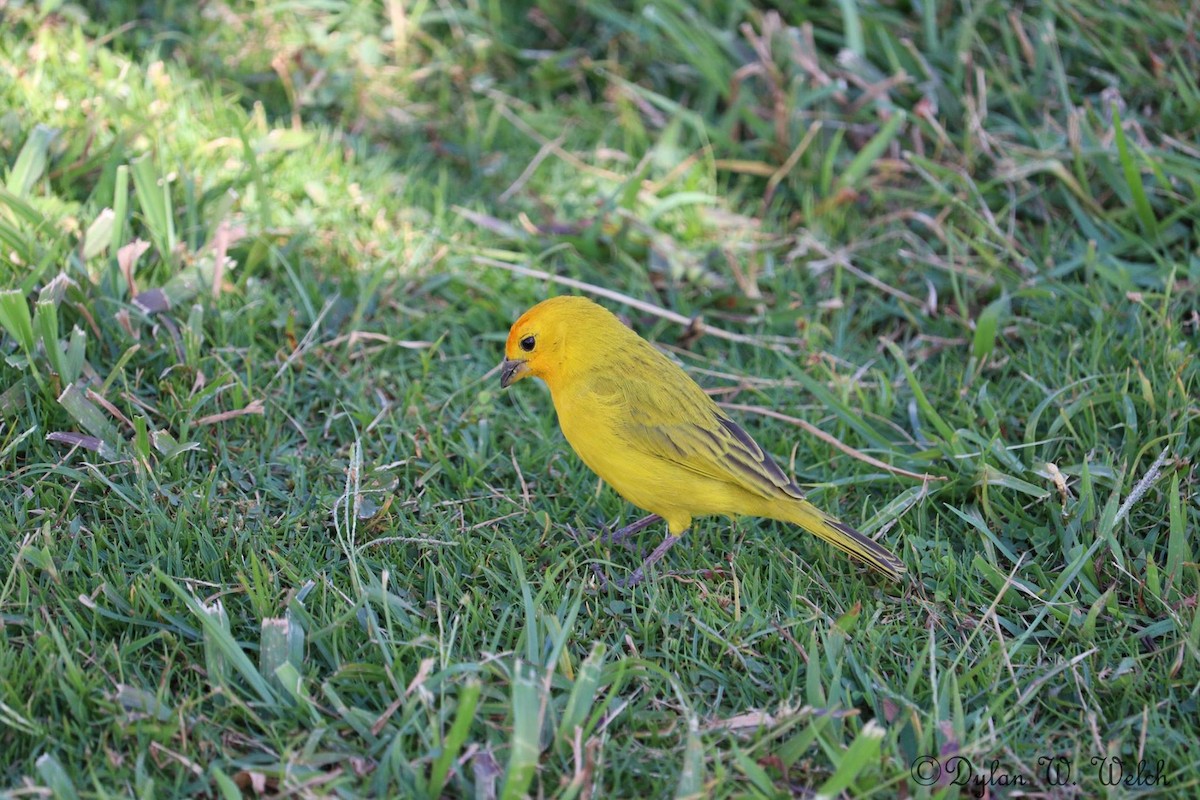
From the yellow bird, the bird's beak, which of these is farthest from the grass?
the bird's beak

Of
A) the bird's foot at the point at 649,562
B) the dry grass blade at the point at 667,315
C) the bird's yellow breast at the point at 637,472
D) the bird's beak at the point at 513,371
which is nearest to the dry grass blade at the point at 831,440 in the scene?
the dry grass blade at the point at 667,315

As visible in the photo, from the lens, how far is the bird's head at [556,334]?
3.70 m

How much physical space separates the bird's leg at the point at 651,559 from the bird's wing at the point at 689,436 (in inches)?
10.1

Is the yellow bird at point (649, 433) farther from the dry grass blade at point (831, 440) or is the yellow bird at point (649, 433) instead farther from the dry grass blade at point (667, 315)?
the dry grass blade at point (667, 315)

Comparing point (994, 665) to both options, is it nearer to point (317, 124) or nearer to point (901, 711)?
point (901, 711)

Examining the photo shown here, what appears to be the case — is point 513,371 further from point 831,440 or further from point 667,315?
point 831,440

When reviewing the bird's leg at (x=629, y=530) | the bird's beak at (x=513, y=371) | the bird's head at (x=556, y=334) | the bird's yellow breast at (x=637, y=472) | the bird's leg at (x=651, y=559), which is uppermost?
the bird's head at (x=556, y=334)

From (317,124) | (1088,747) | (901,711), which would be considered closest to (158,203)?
(317,124)

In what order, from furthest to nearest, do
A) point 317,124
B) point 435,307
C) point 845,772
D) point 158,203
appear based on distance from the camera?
1. point 317,124
2. point 435,307
3. point 158,203
4. point 845,772

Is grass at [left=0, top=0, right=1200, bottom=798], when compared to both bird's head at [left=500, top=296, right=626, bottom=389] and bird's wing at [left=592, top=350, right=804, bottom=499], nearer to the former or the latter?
bird's wing at [left=592, top=350, right=804, bottom=499]

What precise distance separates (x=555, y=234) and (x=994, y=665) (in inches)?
107

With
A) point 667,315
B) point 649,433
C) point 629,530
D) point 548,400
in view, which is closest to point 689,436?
point 649,433

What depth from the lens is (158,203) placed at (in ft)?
13.7

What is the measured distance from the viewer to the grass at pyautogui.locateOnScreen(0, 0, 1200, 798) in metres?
2.74
